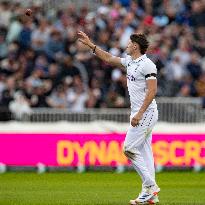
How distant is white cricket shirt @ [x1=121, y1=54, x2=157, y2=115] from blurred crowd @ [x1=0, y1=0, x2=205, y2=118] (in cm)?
914

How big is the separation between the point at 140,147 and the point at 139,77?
106 centimetres

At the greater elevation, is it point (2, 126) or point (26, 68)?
point (26, 68)

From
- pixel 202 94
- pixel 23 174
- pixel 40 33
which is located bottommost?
pixel 23 174

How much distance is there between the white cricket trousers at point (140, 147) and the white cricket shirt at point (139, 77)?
0.19 metres

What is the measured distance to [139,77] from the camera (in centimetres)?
1322

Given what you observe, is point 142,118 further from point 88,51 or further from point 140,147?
point 88,51

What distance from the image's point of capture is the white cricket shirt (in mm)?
13105

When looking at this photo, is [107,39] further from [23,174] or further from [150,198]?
[150,198]

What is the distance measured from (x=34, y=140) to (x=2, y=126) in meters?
0.84

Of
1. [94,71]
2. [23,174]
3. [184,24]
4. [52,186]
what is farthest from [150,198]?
[184,24]

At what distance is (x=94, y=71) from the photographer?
23.2 metres

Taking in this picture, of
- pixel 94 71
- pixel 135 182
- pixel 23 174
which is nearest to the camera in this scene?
pixel 135 182

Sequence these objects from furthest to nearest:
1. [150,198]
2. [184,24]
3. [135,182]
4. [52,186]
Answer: [184,24]
[135,182]
[52,186]
[150,198]

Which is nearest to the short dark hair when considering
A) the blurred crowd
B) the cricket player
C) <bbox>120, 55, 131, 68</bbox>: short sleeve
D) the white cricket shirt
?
the cricket player
